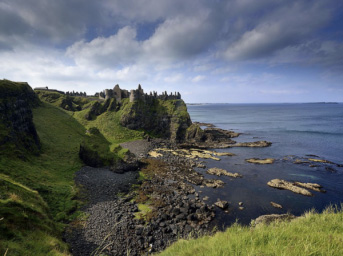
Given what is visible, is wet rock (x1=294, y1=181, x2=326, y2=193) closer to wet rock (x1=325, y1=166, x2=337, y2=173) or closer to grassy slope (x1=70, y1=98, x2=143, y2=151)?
wet rock (x1=325, y1=166, x2=337, y2=173)

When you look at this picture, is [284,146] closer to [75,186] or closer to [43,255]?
[75,186]

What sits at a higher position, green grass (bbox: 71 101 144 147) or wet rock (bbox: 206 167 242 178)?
green grass (bbox: 71 101 144 147)

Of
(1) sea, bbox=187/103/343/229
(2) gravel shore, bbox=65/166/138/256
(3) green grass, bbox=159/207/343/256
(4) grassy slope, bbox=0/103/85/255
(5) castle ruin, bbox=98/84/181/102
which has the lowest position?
(1) sea, bbox=187/103/343/229

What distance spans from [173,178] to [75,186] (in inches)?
819

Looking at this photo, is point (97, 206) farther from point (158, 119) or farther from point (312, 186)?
point (158, 119)

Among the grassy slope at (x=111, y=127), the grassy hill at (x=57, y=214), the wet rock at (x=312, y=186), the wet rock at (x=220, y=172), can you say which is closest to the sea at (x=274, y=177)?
the wet rock at (x=312, y=186)

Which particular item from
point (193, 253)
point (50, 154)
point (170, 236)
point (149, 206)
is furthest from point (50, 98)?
point (193, 253)

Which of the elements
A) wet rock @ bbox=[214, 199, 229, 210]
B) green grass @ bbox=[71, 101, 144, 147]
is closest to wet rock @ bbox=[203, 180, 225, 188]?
wet rock @ bbox=[214, 199, 229, 210]

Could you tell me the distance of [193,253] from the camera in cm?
650

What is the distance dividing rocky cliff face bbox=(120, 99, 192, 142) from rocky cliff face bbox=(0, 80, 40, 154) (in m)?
48.2

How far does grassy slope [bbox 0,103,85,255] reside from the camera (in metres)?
10.2

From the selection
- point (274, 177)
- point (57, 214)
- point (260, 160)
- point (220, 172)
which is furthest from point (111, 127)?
point (274, 177)

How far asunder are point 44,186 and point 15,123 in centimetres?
2186

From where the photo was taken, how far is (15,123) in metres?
36.8
